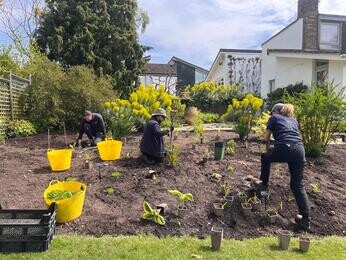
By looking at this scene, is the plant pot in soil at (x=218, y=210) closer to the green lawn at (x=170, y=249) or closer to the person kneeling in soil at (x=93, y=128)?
the green lawn at (x=170, y=249)

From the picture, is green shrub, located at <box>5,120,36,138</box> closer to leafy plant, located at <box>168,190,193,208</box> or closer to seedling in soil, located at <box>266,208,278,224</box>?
leafy plant, located at <box>168,190,193,208</box>

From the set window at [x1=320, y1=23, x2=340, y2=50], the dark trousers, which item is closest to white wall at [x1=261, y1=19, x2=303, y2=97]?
window at [x1=320, y1=23, x2=340, y2=50]

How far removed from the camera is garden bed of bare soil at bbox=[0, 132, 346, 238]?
4980mm

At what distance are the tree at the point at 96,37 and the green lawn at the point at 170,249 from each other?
16153 mm

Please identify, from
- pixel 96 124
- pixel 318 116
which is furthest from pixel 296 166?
pixel 96 124

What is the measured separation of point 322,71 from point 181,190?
14.5 m

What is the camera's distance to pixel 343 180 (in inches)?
279

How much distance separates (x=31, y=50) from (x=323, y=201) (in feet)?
54.4

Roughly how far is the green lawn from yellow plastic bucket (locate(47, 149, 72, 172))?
3.01 metres

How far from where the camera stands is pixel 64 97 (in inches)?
521

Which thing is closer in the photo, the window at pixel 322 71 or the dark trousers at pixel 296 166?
the dark trousers at pixel 296 166

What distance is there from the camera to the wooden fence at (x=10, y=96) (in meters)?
12.7

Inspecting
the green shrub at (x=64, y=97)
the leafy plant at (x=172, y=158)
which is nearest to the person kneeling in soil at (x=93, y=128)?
the green shrub at (x=64, y=97)

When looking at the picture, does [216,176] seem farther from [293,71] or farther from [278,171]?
[293,71]
